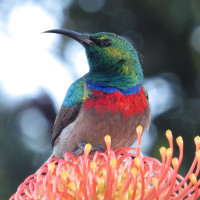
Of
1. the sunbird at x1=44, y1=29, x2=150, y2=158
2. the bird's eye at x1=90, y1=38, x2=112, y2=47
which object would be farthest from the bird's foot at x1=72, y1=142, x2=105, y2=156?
the bird's eye at x1=90, y1=38, x2=112, y2=47

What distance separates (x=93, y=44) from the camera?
2.88m

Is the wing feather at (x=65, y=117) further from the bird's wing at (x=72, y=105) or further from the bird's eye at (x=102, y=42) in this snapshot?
the bird's eye at (x=102, y=42)

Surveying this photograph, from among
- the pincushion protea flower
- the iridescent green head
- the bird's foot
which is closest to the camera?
the pincushion protea flower

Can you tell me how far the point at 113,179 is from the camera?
2.09m

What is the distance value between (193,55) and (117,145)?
241 cm

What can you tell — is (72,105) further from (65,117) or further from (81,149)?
(81,149)

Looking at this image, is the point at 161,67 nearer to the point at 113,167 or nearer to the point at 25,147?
the point at 25,147

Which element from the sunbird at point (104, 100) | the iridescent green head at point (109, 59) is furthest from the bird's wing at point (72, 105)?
the iridescent green head at point (109, 59)

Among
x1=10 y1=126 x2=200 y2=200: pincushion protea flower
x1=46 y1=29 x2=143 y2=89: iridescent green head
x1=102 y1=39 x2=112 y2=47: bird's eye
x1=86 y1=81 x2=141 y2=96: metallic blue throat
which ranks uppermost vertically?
x1=102 y1=39 x2=112 y2=47: bird's eye

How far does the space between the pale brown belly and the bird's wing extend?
0.06 meters

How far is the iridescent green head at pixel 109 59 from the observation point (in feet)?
9.31

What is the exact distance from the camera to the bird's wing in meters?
2.86

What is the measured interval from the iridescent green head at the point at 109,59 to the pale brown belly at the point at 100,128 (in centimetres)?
24

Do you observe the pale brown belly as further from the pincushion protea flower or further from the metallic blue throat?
the pincushion protea flower
